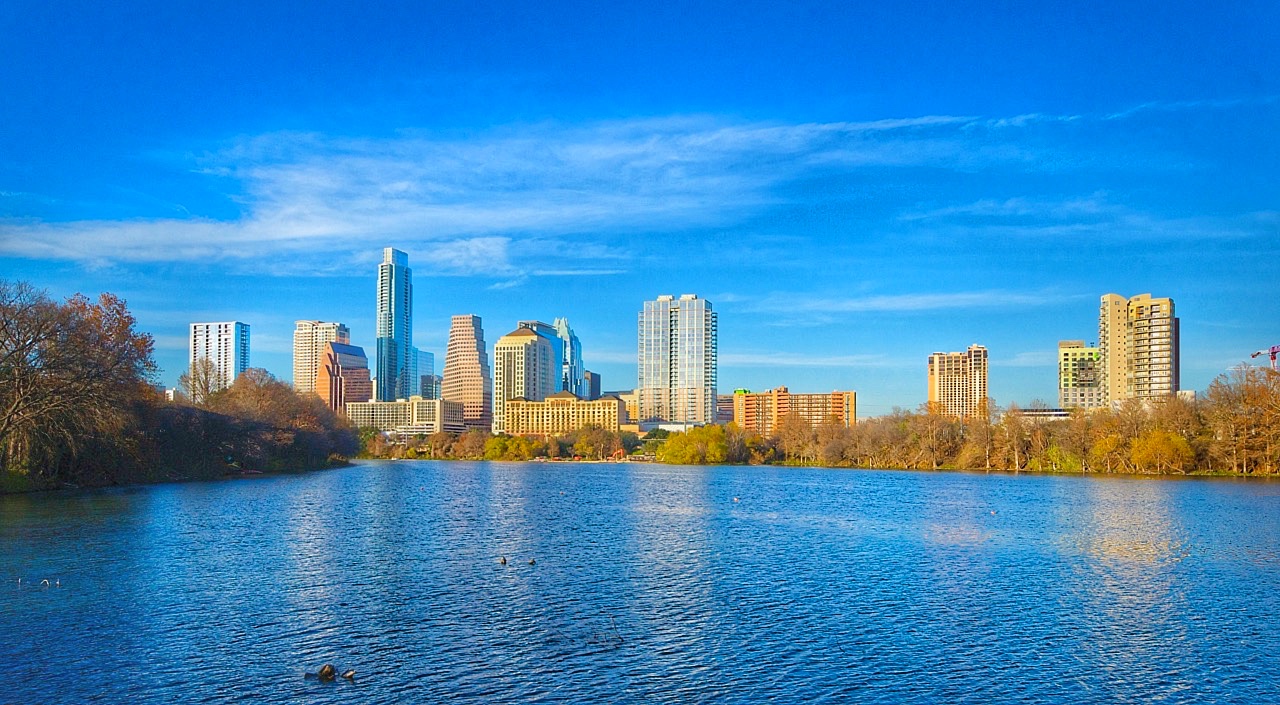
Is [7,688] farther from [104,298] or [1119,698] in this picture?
[104,298]

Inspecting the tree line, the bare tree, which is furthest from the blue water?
the tree line

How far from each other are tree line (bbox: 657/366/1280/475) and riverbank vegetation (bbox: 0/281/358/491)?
106760 mm

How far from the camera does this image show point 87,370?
71.6 m

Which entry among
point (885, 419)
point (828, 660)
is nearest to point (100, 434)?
point (828, 660)

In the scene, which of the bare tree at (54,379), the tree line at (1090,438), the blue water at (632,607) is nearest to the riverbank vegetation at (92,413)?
the bare tree at (54,379)

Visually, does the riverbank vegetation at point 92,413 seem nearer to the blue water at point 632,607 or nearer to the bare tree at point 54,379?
the bare tree at point 54,379

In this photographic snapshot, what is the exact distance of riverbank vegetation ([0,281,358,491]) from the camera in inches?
2719

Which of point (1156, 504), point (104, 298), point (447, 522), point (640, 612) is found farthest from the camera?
point (104, 298)

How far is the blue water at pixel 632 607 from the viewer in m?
24.2

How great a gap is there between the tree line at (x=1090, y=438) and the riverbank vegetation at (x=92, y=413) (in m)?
107

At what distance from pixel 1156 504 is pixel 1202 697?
196 feet

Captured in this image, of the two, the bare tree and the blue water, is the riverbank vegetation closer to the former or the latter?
the bare tree

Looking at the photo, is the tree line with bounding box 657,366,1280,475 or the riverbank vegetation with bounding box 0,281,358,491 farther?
the tree line with bounding box 657,366,1280,475

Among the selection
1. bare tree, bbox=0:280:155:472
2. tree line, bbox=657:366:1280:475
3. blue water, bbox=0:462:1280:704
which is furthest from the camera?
tree line, bbox=657:366:1280:475
